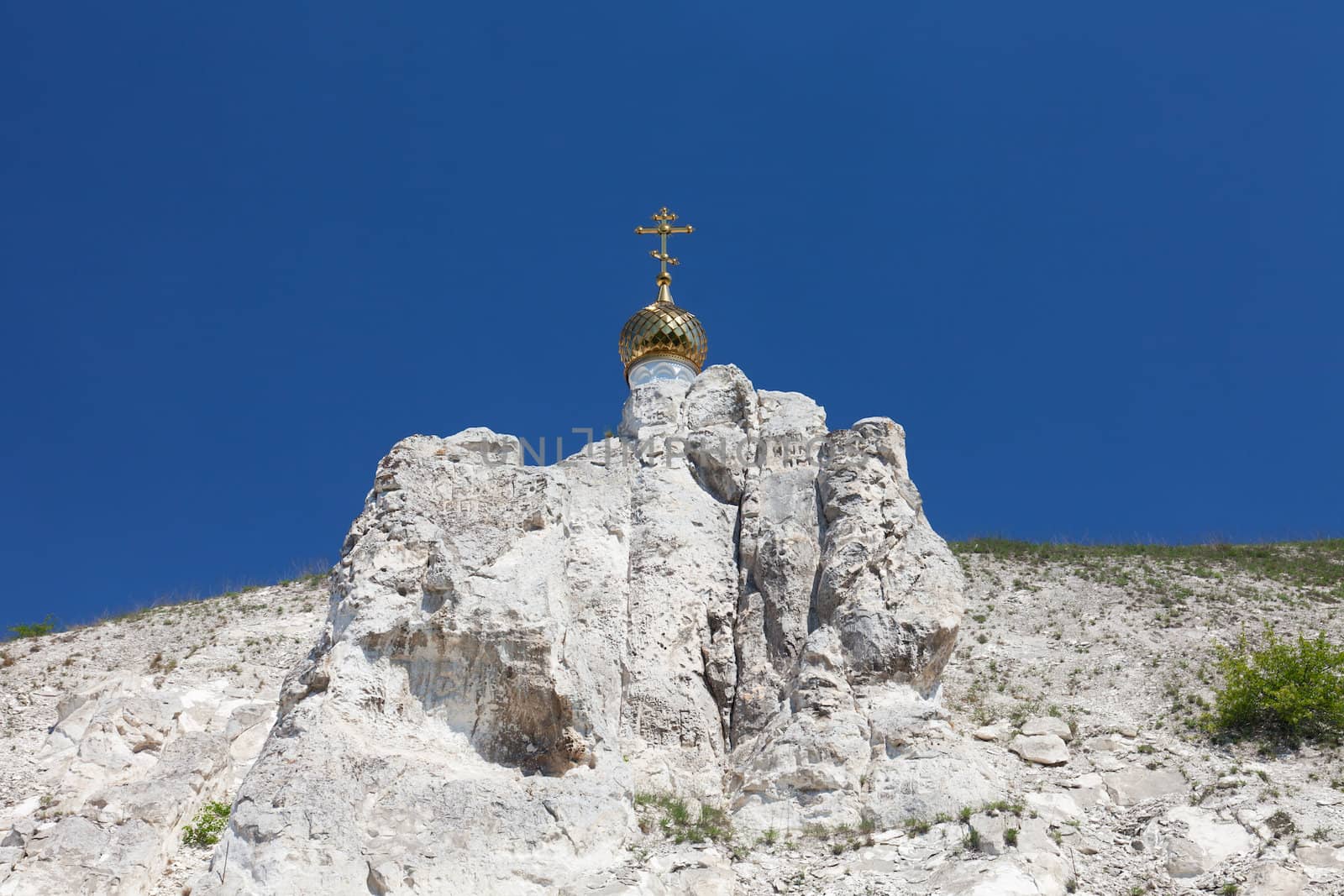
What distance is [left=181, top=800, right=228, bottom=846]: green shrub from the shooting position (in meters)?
12.7

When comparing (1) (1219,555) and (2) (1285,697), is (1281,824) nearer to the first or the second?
(2) (1285,697)

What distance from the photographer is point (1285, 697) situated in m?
14.7

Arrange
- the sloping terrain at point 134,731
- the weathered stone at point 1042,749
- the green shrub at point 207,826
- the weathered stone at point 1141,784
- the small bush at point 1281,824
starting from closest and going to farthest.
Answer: the small bush at point 1281,824 → the sloping terrain at point 134,731 → the green shrub at point 207,826 → the weathered stone at point 1141,784 → the weathered stone at point 1042,749

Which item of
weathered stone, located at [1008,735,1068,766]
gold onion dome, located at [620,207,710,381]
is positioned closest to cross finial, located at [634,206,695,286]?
gold onion dome, located at [620,207,710,381]

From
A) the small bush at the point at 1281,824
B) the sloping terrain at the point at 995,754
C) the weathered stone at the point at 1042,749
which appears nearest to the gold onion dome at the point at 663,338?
the sloping terrain at the point at 995,754

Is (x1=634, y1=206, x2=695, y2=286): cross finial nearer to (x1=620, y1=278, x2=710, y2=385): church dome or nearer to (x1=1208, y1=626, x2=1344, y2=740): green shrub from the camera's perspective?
(x1=620, y1=278, x2=710, y2=385): church dome

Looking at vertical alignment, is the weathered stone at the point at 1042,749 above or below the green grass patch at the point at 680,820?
above

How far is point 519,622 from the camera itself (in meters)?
12.2

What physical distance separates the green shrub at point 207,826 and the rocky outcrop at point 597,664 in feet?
6.87

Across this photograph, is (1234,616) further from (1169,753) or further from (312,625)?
(312,625)

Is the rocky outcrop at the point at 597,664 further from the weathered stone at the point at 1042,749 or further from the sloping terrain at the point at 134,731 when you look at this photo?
the sloping terrain at the point at 134,731

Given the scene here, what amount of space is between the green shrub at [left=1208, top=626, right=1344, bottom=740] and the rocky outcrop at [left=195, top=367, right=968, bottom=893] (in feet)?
13.4

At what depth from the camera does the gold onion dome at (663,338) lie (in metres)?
22.6

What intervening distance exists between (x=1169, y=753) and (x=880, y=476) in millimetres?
4317
